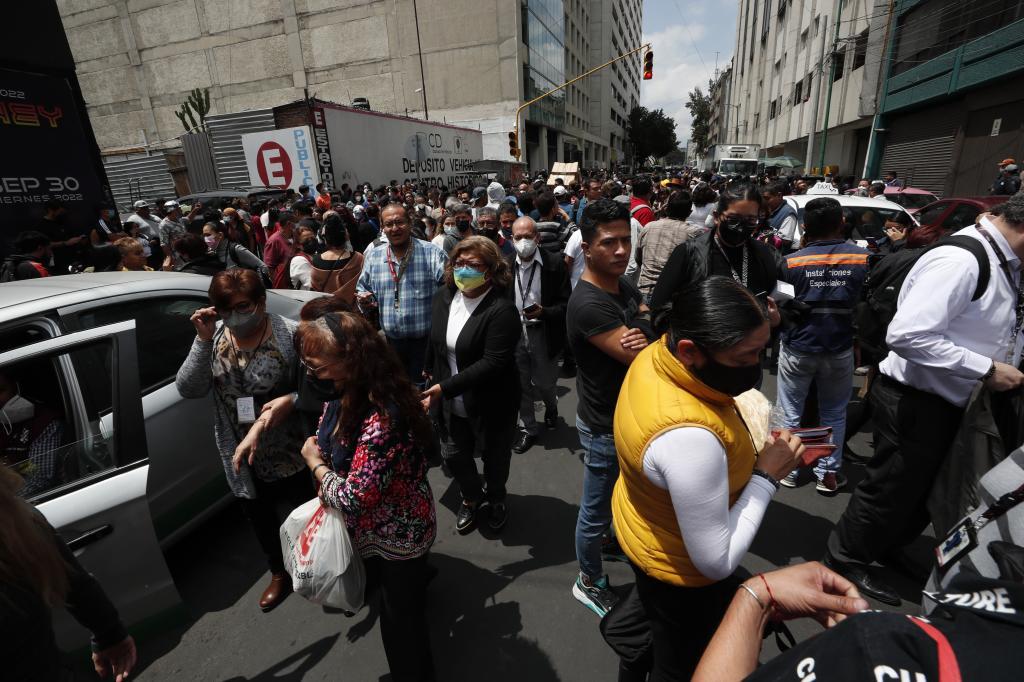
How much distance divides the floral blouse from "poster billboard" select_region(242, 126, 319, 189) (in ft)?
56.8

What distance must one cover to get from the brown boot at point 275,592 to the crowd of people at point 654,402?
0.02 m

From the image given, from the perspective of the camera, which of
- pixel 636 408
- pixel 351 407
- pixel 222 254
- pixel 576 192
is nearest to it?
pixel 636 408

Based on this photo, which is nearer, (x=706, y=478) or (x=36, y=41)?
(x=706, y=478)

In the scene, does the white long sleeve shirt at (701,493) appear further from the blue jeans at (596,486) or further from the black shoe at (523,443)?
the black shoe at (523,443)

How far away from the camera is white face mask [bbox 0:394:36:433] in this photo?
204 centimetres

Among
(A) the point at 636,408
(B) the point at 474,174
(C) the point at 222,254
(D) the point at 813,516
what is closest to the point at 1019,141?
(D) the point at 813,516

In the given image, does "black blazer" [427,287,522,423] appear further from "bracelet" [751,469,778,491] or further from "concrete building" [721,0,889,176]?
"concrete building" [721,0,889,176]

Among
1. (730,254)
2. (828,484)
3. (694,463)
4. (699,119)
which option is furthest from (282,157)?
(699,119)

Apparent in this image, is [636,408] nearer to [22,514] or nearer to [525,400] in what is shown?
[22,514]

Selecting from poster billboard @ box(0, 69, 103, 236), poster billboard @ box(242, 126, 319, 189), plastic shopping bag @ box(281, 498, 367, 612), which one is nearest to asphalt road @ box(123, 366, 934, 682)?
plastic shopping bag @ box(281, 498, 367, 612)

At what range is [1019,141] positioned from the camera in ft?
40.4

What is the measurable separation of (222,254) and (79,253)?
382 cm

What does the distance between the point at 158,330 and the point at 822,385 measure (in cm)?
449

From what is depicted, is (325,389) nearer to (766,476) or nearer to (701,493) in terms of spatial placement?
(701,493)
